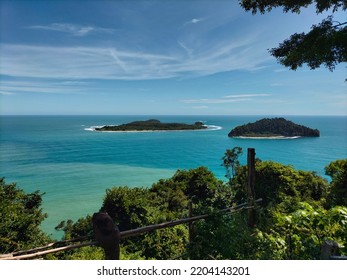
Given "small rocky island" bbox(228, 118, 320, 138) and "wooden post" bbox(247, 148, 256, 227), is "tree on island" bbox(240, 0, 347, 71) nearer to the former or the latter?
"wooden post" bbox(247, 148, 256, 227)

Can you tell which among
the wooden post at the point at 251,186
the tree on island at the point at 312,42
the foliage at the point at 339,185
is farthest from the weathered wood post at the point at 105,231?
the foliage at the point at 339,185

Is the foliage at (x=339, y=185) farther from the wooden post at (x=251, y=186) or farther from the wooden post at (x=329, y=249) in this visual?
the wooden post at (x=329, y=249)

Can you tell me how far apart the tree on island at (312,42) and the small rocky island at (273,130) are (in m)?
69.6

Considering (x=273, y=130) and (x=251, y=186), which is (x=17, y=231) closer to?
(x=251, y=186)

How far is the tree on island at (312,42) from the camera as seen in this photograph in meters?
3.42

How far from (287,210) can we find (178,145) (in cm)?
5340

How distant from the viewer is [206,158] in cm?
4566

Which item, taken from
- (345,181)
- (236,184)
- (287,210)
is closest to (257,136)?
(236,184)

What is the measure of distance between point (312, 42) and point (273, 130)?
75.7 m

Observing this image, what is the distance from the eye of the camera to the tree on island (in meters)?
3.42

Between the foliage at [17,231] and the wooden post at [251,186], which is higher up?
the wooden post at [251,186]

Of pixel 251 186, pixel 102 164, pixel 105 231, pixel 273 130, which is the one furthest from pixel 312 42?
pixel 273 130

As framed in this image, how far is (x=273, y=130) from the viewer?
243 ft
